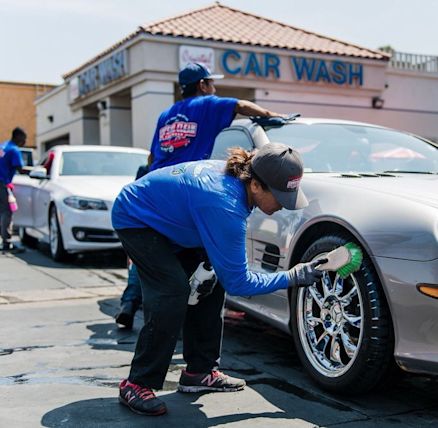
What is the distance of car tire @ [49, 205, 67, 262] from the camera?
7887mm

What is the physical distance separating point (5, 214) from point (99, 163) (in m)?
1.45

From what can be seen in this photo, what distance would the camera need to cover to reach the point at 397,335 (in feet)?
9.82

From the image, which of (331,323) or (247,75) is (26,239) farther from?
(247,75)

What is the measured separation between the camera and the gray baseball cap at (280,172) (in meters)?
2.83

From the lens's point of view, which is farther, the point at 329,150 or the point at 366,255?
the point at 329,150

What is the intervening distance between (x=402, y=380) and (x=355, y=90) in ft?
51.8

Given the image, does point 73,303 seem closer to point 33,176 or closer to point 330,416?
point 33,176

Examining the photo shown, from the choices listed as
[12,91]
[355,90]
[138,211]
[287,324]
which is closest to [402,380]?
[287,324]

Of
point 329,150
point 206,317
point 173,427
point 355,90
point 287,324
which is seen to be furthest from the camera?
point 355,90

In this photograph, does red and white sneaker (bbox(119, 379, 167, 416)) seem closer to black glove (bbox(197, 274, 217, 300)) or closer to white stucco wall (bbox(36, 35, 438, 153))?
black glove (bbox(197, 274, 217, 300))

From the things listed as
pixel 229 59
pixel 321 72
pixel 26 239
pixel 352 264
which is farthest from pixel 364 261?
pixel 321 72

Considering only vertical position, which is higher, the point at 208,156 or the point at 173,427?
the point at 208,156

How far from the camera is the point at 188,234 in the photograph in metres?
3.10

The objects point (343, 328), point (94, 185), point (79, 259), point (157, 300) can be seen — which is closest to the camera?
point (157, 300)
